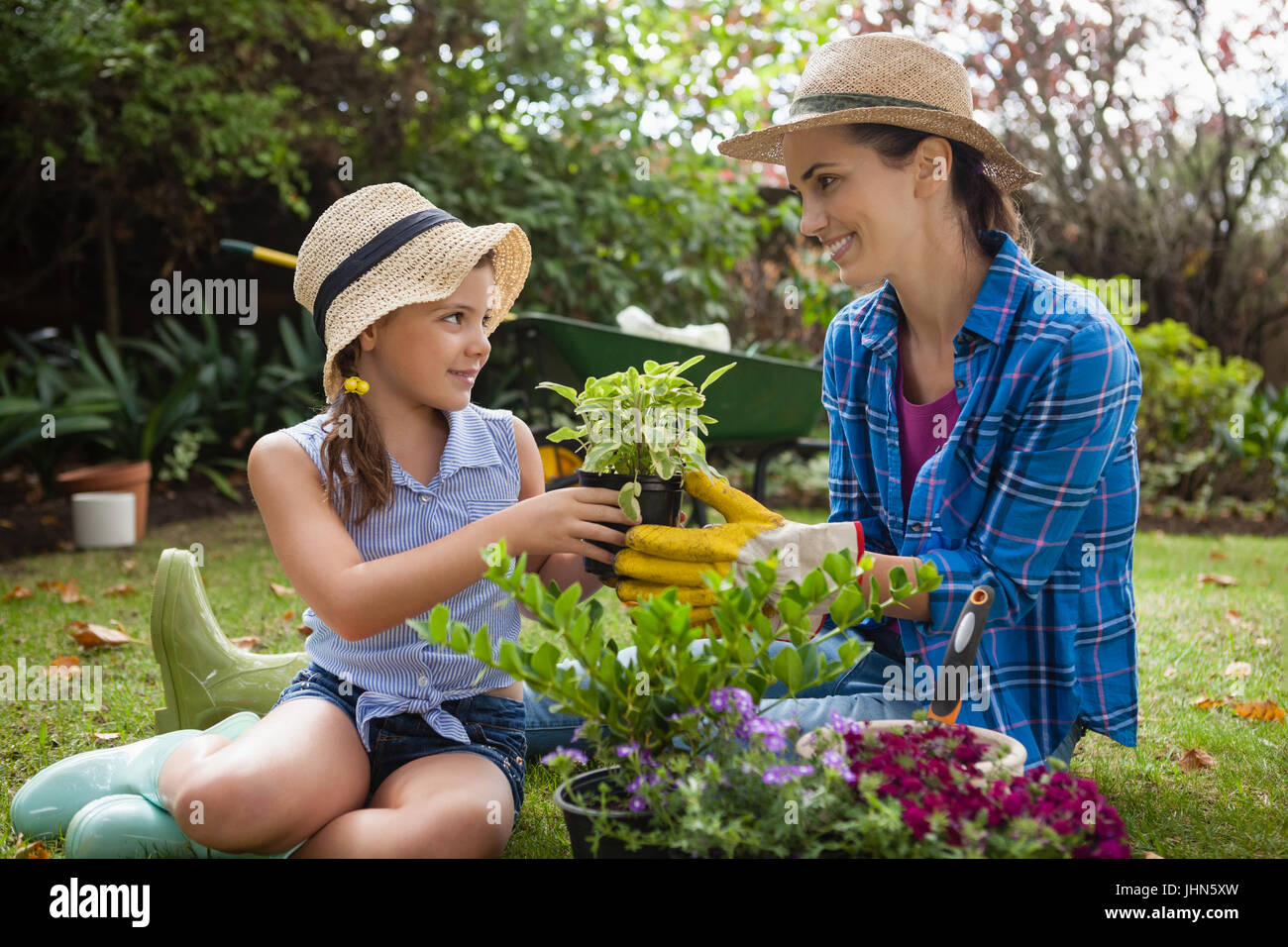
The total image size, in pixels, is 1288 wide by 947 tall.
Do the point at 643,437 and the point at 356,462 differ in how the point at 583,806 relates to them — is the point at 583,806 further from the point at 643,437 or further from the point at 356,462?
the point at 356,462

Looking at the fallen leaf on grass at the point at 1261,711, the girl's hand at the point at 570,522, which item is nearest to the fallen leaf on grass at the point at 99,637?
the girl's hand at the point at 570,522

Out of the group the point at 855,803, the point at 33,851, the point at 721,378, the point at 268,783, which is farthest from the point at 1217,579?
the point at 33,851

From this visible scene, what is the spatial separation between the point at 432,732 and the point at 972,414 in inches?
43.7

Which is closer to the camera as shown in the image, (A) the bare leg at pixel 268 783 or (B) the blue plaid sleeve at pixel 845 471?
(A) the bare leg at pixel 268 783

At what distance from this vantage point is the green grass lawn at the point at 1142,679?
2010 millimetres

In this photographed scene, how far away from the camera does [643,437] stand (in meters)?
1.62

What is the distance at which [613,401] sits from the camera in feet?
5.28

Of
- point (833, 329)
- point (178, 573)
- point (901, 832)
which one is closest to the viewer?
point (901, 832)

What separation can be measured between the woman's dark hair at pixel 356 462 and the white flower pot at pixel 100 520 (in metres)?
3.39

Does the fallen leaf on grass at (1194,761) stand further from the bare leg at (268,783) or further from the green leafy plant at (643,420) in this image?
the bare leg at (268,783)

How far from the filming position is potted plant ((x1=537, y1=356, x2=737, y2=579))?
1.61m

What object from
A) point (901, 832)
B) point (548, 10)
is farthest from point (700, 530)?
point (548, 10)
